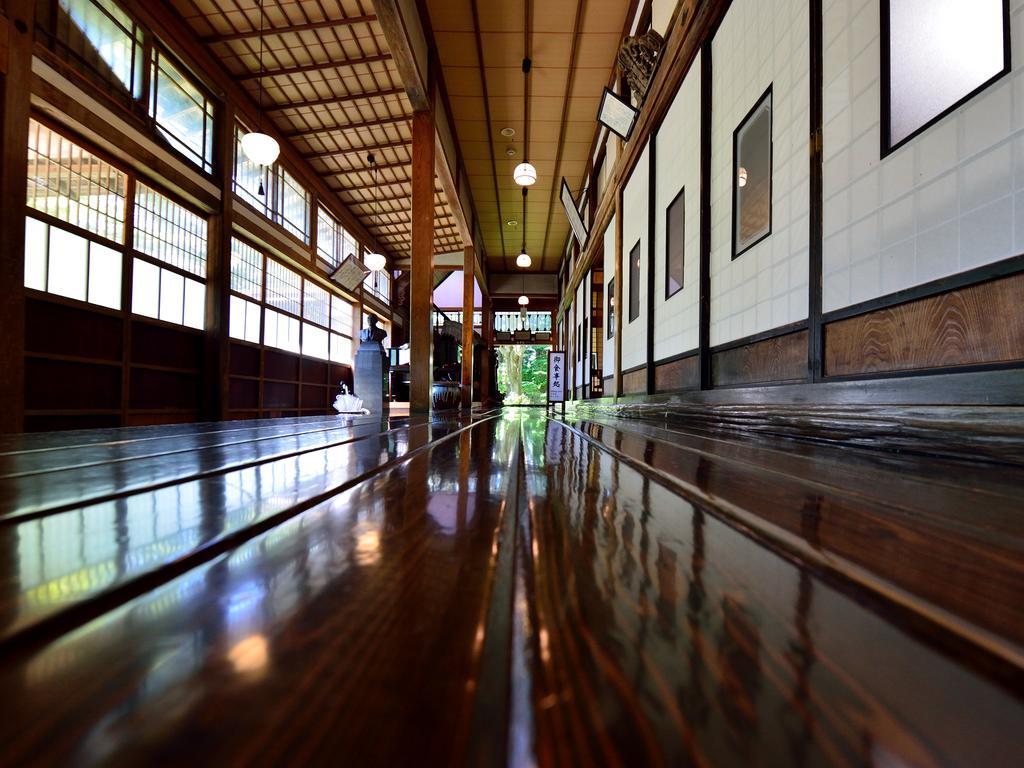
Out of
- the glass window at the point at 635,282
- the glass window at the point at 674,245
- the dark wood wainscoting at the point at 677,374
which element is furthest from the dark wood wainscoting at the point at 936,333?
the glass window at the point at 635,282

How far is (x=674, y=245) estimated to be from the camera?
10.8 ft

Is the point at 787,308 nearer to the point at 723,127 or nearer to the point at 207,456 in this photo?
the point at 723,127

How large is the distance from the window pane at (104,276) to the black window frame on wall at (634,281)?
4.25 metres

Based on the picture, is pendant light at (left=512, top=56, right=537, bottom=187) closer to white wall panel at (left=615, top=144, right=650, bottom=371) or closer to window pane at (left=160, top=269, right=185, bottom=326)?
white wall panel at (left=615, top=144, right=650, bottom=371)

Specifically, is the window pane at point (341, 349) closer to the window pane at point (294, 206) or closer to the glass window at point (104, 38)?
the window pane at point (294, 206)

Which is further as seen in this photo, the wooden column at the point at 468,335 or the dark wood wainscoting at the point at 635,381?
the wooden column at the point at 468,335

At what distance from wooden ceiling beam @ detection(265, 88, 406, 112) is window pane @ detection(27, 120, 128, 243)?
6.89 feet

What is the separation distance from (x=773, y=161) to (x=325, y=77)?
14.9ft

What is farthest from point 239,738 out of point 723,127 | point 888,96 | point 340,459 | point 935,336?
point 723,127

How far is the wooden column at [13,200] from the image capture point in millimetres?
2154

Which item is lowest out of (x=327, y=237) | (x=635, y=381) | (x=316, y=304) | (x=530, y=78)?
(x=635, y=381)

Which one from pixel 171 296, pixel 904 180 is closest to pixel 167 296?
pixel 171 296

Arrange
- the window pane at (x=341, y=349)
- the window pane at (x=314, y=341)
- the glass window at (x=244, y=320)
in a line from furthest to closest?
the window pane at (x=341, y=349) → the window pane at (x=314, y=341) → the glass window at (x=244, y=320)

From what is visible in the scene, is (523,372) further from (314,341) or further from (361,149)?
(361,149)
